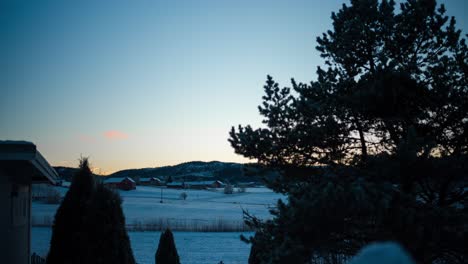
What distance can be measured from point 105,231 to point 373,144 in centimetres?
569

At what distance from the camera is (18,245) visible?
32.8 feet

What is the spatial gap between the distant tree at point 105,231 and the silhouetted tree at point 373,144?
2.61m

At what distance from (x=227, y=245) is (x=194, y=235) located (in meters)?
→ 5.53

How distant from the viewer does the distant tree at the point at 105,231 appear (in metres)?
6.82

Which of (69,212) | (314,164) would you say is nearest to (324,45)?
(314,164)

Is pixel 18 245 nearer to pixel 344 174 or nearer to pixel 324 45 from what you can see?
pixel 344 174

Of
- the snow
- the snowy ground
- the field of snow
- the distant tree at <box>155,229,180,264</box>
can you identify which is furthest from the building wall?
the snowy ground

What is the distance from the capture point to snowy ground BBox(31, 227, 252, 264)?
70.8ft

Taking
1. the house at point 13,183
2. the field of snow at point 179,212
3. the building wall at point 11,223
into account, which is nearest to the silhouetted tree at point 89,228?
the house at point 13,183

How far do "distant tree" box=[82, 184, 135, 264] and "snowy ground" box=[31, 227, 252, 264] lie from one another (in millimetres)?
14099

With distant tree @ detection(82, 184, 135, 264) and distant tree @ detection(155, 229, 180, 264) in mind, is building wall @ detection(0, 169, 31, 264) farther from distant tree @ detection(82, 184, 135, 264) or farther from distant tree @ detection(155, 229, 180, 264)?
distant tree @ detection(155, 229, 180, 264)

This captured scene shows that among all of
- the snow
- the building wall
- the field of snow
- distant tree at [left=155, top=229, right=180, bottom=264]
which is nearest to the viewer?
the snow

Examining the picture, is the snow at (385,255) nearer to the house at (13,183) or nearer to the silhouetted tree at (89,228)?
the silhouetted tree at (89,228)

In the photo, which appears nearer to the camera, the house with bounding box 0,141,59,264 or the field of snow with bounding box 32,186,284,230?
the house with bounding box 0,141,59,264
